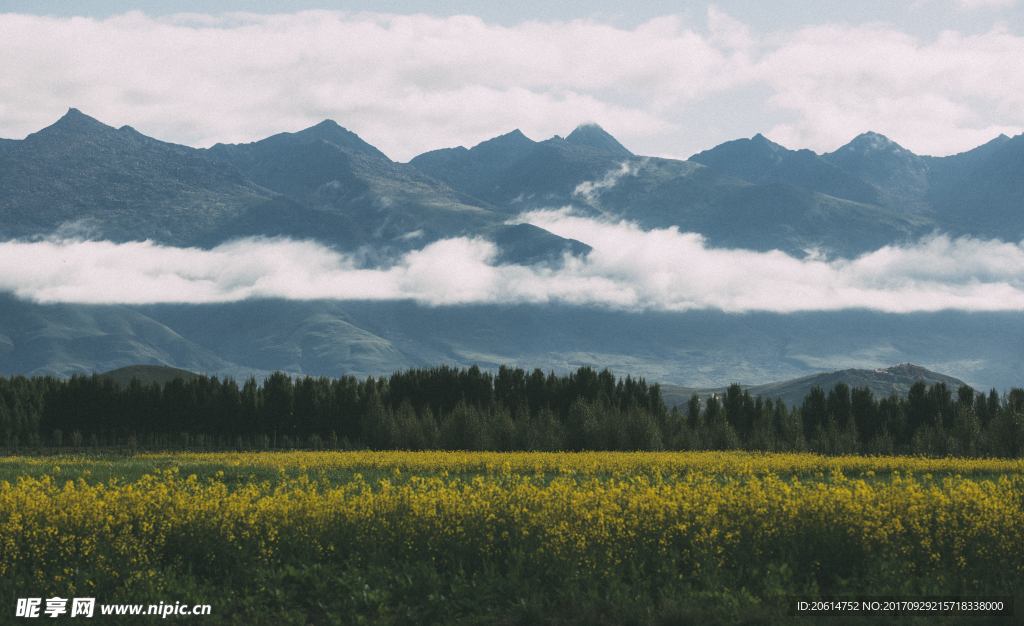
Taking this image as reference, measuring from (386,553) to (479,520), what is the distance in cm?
234

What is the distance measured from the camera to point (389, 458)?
5925cm

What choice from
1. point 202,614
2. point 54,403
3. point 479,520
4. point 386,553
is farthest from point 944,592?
point 54,403

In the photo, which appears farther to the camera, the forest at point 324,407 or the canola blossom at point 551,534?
the forest at point 324,407

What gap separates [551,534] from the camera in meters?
19.0

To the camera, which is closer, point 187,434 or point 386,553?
point 386,553

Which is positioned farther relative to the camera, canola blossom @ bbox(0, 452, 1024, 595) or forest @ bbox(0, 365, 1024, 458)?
forest @ bbox(0, 365, 1024, 458)

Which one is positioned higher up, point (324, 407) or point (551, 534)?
point (551, 534)

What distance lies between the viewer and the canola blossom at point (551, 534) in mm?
17844

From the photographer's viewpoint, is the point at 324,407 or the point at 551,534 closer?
the point at 551,534

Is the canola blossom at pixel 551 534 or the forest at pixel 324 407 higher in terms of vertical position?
the canola blossom at pixel 551 534

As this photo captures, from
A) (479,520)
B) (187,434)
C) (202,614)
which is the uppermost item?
(479,520)

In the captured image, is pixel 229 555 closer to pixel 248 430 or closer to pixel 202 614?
pixel 202 614

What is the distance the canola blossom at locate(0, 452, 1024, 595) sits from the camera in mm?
17844

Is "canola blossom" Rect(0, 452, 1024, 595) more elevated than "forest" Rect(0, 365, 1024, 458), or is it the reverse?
"canola blossom" Rect(0, 452, 1024, 595)
